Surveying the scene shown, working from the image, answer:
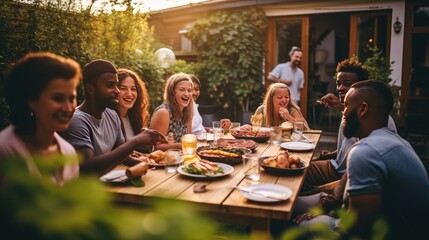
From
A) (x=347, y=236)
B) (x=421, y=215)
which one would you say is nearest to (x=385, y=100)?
(x=421, y=215)

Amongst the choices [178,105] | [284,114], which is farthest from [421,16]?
[178,105]

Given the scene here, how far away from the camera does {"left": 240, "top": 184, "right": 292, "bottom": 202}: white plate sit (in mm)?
2137

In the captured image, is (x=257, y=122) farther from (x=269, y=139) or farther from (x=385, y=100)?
(x=385, y=100)

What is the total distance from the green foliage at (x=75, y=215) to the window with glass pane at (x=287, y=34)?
973cm

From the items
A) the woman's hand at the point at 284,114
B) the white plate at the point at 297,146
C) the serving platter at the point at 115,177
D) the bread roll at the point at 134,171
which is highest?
the woman's hand at the point at 284,114

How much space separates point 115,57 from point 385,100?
17.5ft

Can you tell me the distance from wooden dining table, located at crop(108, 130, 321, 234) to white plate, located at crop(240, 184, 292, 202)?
24 mm

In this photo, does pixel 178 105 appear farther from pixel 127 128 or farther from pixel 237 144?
pixel 237 144

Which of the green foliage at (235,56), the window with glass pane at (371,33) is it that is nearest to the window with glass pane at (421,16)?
the window with glass pane at (371,33)

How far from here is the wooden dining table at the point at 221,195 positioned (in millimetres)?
2062

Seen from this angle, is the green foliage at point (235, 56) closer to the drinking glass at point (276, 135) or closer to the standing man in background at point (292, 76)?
the standing man in background at point (292, 76)

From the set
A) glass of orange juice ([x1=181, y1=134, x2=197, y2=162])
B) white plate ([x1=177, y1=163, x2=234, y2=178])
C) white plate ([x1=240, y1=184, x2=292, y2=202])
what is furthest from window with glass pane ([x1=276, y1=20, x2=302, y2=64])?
white plate ([x1=240, y1=184, x2=292, y2=202])

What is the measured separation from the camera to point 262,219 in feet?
6.86

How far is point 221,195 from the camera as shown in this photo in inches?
88.4
